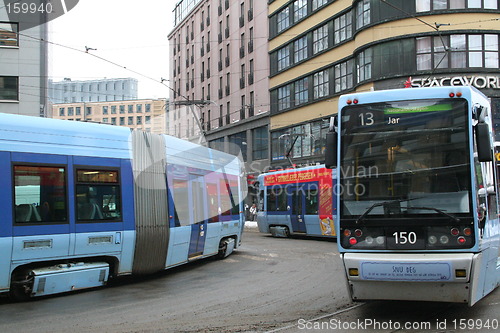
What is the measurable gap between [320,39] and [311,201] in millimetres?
17990

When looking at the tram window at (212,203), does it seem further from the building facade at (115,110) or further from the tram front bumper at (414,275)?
the building facade at (115,110)

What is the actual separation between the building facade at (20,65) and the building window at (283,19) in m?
17.9

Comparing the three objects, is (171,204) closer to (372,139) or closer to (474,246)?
(372,139)

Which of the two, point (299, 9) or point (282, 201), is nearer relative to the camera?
point (282, 201)

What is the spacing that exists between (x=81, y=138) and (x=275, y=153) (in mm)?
32726

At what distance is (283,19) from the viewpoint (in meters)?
41.5

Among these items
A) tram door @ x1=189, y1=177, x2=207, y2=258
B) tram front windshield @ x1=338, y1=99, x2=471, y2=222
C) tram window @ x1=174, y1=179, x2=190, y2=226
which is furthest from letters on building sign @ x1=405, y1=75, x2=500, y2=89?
tram front windshield @ x1=338, y1=99, x2=471, y2=222

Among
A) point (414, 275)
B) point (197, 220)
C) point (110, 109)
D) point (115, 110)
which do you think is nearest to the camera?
point (414, 275)

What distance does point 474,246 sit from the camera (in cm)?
639

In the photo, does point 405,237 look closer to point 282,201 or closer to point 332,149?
point 332,149

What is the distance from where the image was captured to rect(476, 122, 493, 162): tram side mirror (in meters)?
6.52

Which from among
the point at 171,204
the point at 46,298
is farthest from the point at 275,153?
the point at 46,298

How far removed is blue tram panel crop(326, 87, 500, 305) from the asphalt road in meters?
0.54

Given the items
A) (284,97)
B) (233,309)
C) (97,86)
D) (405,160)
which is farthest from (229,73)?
(97,86)
